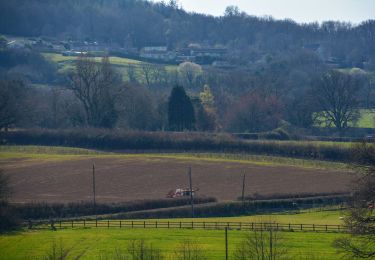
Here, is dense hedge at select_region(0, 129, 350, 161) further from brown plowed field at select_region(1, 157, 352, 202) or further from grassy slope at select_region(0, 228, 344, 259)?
grassy slope at select_region(0, 228, 344, 259)

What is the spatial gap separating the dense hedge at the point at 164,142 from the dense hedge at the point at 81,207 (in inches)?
747

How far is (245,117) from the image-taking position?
99.1 metres

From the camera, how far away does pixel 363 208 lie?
3819cm

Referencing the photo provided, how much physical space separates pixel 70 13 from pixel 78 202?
142071mm

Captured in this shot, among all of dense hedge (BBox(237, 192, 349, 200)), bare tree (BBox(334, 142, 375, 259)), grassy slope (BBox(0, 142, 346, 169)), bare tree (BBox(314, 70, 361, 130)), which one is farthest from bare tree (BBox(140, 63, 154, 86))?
bare tree (BBox(334, 142, 375, 259))

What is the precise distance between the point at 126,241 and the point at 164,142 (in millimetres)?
35916

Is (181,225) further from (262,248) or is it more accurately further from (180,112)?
(180,112)

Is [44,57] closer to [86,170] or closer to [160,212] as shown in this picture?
[86,170]

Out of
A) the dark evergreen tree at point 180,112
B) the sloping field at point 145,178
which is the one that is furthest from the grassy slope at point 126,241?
the dark evergreen tree at point 180,112

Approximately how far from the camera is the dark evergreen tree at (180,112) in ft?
301

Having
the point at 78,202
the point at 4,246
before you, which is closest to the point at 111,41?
the point at 78,202

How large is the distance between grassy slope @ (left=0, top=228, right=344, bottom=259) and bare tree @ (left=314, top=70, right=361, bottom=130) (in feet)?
178

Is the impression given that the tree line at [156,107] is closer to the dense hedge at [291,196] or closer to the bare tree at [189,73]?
the bare tree at [189,73]

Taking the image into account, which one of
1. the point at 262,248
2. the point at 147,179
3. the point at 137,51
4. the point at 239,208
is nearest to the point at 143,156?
the point at 147,179
